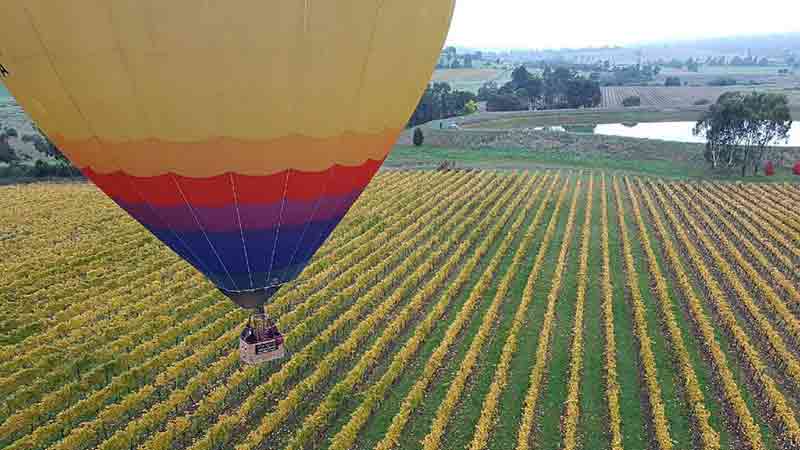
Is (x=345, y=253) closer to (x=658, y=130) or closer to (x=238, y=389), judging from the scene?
(x=238, y=389)

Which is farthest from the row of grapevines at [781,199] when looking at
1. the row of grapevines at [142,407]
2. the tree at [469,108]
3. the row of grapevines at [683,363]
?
the tree at [469,108]

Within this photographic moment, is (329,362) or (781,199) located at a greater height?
(329,362)

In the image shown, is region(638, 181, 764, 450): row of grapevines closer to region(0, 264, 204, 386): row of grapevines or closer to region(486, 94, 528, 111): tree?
region(0, 264, 204, 386): row of grapevines

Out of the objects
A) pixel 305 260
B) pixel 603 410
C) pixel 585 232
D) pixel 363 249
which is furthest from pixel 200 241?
pixel 585 232

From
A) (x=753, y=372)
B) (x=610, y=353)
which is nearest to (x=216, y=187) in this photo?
(x=610, y=353)

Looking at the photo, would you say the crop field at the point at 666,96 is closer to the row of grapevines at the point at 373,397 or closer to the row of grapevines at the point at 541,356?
the row of grapevines at the point at 541,356

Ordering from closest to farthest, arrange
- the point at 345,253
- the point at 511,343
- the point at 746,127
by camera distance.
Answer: the point at 511,343
the point at 345,253
the point at 746,127

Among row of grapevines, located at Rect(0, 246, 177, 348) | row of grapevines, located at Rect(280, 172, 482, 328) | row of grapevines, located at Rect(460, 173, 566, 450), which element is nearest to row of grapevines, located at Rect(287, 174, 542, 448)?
row of grapevines, located at Rect(460, 173, 566, 450)
